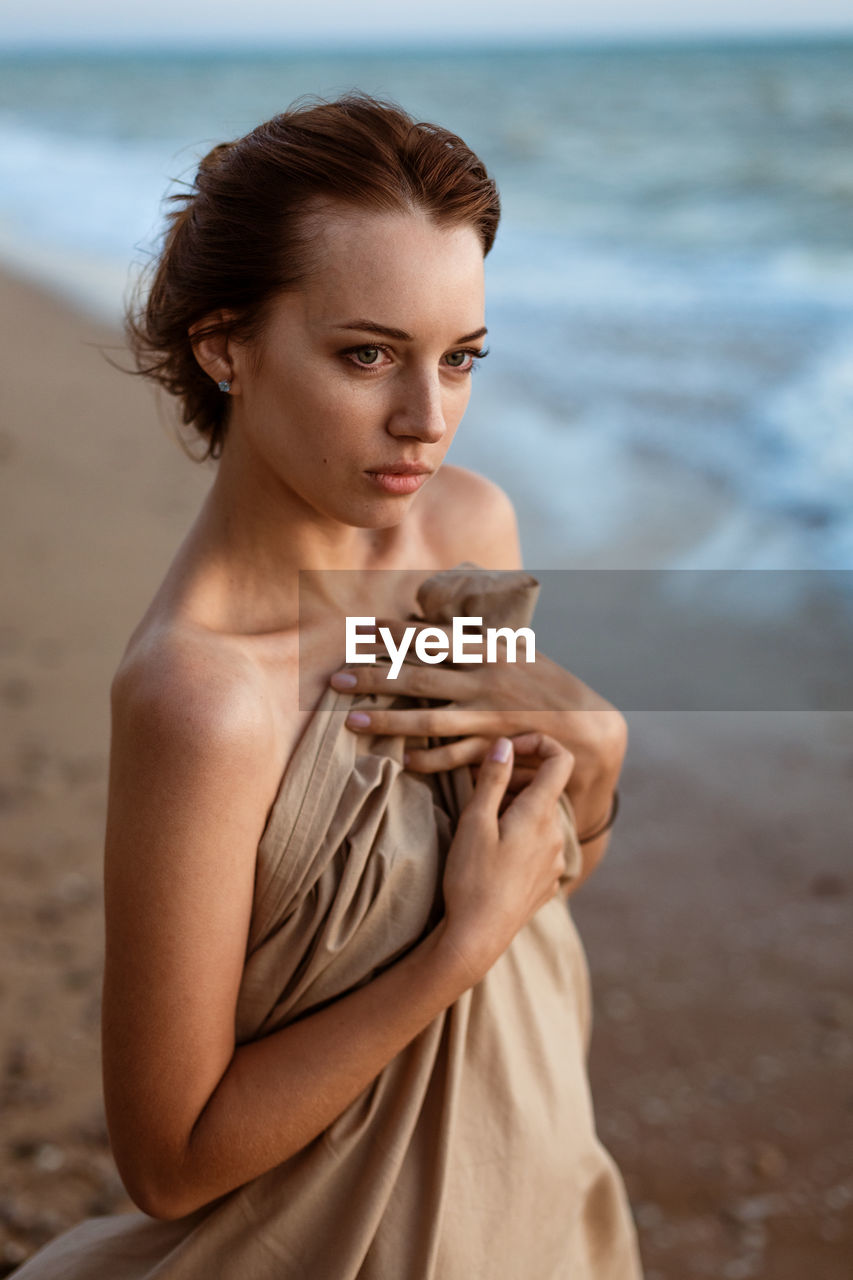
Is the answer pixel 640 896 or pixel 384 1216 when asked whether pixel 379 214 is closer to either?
pixel 384 1216

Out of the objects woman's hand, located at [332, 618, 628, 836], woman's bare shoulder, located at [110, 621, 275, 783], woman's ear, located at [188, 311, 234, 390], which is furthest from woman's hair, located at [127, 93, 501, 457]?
woman's hand, located at [332, 618, 628, 836]

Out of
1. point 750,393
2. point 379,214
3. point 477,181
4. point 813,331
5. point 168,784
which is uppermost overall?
point 813,331

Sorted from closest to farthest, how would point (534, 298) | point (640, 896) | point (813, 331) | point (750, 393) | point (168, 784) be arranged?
point (168, 784), point (640, 896), point (750, 393), point (813, 331), point (534, 298)

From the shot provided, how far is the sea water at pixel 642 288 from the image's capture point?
7059 mm

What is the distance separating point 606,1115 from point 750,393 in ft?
22.3

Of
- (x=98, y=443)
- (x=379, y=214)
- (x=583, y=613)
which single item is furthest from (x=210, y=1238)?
(x=98, y=443)

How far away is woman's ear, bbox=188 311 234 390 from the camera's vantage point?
5.73ft

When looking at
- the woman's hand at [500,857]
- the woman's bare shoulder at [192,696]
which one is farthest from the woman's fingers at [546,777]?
the woman's bare shoulder at [192,696]

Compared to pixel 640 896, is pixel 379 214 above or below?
above

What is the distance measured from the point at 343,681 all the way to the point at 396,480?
1.06ft

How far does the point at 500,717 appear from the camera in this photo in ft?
6.32

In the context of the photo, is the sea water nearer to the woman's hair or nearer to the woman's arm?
the woman's hair

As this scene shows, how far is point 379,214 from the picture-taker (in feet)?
5.29
